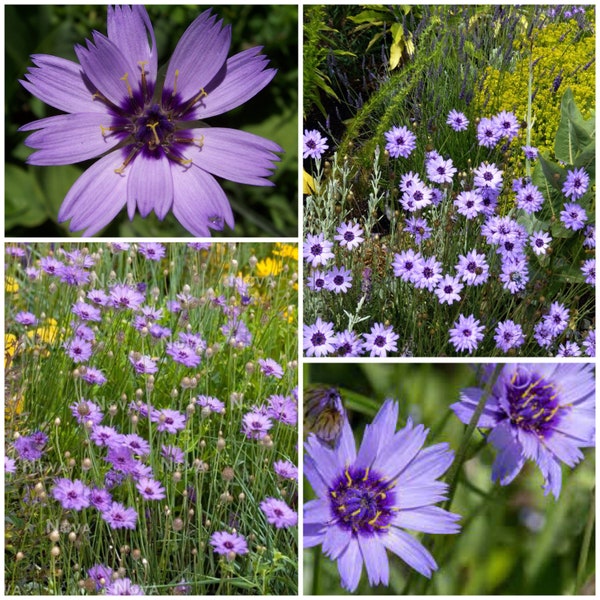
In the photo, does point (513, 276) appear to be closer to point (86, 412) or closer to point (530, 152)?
point (530, 152)

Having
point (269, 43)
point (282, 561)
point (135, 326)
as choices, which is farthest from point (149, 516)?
point (269, 43)

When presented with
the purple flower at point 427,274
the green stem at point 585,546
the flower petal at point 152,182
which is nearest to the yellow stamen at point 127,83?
the flower petal at point 152,182

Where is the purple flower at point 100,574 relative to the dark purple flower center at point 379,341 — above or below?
below

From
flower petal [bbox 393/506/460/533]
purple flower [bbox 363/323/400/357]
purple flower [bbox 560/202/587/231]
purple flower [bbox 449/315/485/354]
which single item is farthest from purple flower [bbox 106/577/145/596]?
purple flower [bbox 560/202/587/231]

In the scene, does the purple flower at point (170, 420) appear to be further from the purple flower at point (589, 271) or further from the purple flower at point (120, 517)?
the purple flower at point (589, 271)

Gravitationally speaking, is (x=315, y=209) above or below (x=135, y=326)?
above

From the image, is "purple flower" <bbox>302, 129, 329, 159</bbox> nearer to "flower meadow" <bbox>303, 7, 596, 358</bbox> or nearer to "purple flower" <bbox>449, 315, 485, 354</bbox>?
"flower meadow" <bbox>303, 7, 596, 358</bbox>

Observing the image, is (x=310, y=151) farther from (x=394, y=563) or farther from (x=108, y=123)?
(x=394, y=563)
